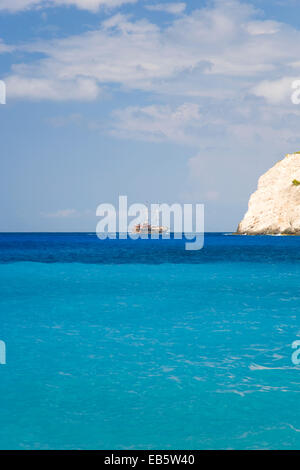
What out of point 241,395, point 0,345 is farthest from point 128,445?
point 0,345

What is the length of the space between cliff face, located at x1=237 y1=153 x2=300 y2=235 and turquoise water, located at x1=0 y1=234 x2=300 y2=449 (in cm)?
9014

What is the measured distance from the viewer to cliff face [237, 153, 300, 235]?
111688 mm

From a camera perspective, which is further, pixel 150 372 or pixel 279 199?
pixel 279 199

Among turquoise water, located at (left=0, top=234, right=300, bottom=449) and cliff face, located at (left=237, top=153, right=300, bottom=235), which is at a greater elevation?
cliff face, located at (left=237, top=153, right=300, bottom=235)

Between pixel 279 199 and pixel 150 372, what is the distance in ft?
352

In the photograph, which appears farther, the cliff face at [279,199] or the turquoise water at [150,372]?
the cliff face at [279,199]

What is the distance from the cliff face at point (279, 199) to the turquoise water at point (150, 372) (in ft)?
296

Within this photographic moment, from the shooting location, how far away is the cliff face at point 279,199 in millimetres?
111688

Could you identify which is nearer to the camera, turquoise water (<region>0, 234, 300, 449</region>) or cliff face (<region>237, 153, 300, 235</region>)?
turquoise water (<region>0, 234, 300, 449</region>)

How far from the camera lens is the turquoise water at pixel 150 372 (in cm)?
894

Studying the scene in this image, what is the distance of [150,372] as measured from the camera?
1266 cm

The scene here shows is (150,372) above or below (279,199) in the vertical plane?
below

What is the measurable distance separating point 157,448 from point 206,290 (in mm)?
21801

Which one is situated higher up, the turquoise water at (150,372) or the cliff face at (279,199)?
the cliff face at (279,199)
